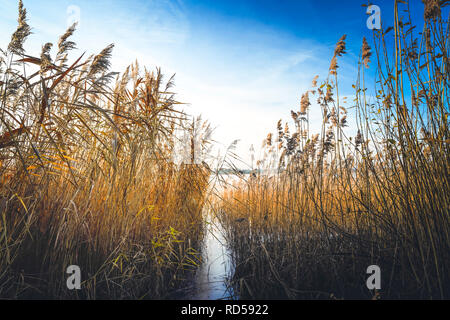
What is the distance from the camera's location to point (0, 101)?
1680 mm

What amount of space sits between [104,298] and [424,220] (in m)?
2.07

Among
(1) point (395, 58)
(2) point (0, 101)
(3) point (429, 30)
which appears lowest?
(2) point (0, 101)

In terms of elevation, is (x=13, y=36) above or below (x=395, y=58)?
above

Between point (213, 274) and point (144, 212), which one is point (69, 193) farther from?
point (213, 274)
